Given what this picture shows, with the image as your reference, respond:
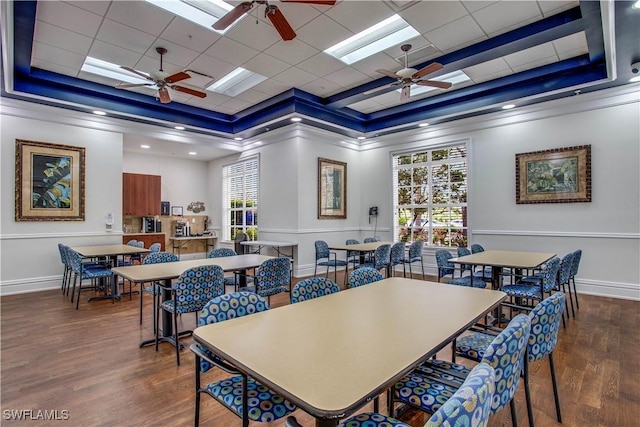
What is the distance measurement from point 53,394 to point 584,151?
23.7 ft

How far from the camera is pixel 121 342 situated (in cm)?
339

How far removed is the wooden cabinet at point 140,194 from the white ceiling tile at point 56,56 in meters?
3.50

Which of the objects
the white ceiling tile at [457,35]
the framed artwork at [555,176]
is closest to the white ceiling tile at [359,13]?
the white ceiling tile at [457,35]

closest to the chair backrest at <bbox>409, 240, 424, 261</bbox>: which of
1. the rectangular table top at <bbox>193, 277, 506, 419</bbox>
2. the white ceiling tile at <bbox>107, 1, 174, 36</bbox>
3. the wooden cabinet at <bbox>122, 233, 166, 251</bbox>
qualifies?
the rectangular table top at <bbox>193, 277, 506, 419</bbox>

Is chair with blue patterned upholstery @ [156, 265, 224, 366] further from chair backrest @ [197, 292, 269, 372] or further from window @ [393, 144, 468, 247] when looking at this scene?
window @ [393, 144, 468, 247]

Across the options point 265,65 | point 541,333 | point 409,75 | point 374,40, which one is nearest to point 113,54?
point 265,65

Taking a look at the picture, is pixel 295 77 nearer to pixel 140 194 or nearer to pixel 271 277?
pixel 271 277

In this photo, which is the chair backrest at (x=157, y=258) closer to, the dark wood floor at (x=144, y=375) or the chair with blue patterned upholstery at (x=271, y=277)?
the dark wood floor at (x=144, y=375)

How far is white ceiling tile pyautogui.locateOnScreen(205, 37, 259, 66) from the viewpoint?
437 cm

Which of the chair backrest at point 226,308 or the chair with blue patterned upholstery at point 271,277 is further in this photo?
the chair with blue patterned upholstery at point 271,277

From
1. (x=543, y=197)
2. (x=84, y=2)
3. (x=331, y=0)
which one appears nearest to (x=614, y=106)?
(x=543, y=197)

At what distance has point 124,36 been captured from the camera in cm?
416

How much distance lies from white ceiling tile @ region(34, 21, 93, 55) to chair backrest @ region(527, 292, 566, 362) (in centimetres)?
551

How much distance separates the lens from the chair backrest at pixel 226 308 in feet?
6.09
